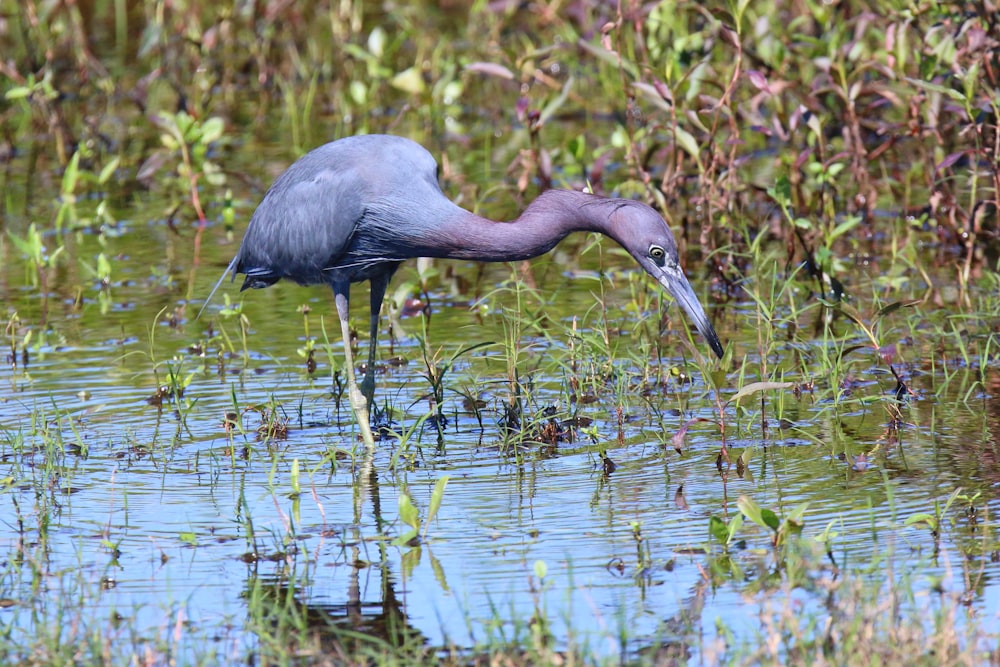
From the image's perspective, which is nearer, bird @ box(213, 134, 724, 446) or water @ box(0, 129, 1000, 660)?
water @ box(0, 129, 1000, 660)

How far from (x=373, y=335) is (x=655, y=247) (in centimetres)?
139

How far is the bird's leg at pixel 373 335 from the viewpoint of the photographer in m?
6.17

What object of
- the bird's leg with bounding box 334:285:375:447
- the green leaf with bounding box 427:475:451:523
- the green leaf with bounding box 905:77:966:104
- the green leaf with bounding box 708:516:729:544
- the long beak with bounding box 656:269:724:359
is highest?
the green leaf with bounding box 905:77:966:104

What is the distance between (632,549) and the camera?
4.59 meters

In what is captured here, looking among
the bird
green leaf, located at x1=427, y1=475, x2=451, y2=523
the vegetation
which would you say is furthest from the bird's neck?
green leaf, located at x1=427, y1=475, x2=451, y2=523

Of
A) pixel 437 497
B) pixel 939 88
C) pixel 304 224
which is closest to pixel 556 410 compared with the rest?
pixel 304 224

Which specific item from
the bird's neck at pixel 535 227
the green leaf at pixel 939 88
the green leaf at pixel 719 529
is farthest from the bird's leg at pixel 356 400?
the green leaf at pixel 939 88

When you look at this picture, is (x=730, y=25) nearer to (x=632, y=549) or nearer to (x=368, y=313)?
(x=368, y=313)

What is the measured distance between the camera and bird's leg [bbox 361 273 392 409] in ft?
20.2

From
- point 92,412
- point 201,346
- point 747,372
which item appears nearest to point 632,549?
point 747,372

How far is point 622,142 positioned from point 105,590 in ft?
14.4

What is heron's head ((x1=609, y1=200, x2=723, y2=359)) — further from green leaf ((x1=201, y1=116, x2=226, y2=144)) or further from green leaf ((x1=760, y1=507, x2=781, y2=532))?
green leaf ((x1=201, y1=116, x2=226, y2=144))

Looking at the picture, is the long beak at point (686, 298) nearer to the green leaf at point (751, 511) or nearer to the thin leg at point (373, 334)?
the thin leg at point (373, 334)

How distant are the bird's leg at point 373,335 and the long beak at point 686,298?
1249 millimetres
